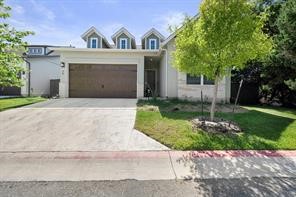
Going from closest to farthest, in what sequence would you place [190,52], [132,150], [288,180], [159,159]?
[288,180]
[159,159]
[132,150]
[190,52]

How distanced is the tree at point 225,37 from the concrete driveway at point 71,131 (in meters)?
3.44

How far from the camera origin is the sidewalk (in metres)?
5.78

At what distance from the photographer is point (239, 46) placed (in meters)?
9.20

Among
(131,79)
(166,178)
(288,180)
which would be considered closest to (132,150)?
(166,178)

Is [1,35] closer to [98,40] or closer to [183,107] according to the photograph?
[183,107]

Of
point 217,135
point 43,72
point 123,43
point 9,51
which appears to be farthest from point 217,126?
point 43,72

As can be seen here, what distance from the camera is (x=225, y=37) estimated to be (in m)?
9.14

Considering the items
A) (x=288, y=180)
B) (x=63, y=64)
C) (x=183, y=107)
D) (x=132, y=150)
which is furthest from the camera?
(x=63, y=64)

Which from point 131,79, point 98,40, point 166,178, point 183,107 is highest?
point 98,40

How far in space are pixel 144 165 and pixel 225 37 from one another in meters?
5.10

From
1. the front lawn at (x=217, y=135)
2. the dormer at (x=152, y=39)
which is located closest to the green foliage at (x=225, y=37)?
the front lawn at (x=217, y=135)

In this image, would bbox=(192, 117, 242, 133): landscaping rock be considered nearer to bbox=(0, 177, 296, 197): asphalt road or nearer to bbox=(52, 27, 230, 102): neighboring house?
bbox=(0, 177, 296, 197): asphalt road

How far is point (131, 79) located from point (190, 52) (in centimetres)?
1114

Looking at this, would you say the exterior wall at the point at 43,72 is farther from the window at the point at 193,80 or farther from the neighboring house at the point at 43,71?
the window at the point at 193,80
